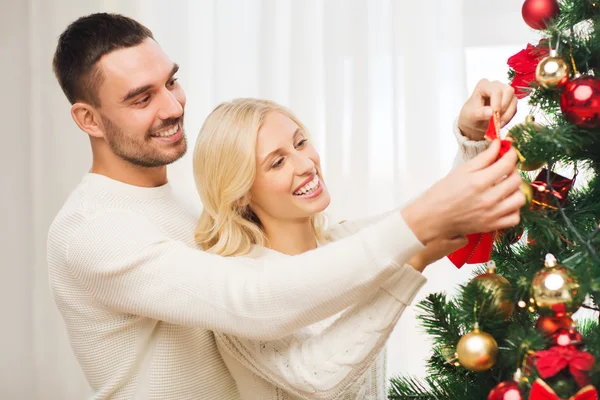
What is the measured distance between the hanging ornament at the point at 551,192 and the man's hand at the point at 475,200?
0.07m

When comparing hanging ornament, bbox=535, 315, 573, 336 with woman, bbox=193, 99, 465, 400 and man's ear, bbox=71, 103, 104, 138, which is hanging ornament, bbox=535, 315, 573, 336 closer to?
woman, bbox=193, 99, 465, 400

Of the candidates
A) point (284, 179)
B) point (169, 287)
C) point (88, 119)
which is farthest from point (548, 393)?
point (88, 119)

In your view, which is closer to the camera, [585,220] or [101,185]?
[585,220]

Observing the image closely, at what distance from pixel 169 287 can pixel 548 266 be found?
2.06 ft

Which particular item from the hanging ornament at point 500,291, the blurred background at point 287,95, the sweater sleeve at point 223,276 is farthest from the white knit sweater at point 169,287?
the blurred background at point 287,95

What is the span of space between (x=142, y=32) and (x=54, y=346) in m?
2.07

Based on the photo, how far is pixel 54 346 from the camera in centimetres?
329

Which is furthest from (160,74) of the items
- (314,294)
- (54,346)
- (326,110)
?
(54,346)

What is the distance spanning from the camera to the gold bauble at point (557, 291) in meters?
0.86

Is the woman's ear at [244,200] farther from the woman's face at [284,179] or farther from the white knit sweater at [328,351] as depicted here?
the white knit sweater at [328,351]

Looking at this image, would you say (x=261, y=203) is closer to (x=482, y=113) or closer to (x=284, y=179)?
(x=284, y=179)

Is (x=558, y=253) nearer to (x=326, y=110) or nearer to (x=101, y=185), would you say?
(x=101, y=185)

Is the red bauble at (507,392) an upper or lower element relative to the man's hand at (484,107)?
lower

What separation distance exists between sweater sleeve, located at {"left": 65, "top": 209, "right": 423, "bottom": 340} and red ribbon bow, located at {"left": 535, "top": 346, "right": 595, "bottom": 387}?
0.22 meters
